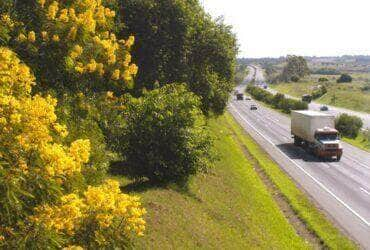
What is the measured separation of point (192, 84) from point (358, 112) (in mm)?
85001

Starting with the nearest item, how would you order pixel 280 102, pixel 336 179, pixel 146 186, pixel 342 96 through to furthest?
1. pixel 146 186
2. pixel 336 179
3. pixel 280 102
4. pixel 342 96

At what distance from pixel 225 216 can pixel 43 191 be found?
13460 millimetres

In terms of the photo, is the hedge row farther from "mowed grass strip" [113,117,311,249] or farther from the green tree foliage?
"mowed grass strip" [113,117,311,249]

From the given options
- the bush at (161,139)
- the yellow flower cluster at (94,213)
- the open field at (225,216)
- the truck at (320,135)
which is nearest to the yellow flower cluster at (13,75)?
the yellow flower cluster at (94,213)

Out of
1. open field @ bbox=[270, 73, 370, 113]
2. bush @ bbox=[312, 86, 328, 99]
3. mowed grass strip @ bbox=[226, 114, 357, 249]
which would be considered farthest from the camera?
bush @ bbox=[312, 86, 328, 99]

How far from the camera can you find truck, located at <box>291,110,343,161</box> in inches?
1758

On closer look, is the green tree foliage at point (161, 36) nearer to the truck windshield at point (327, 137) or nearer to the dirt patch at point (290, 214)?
the dirt patch at point (290, 214)

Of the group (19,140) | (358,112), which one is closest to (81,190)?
(19,140)

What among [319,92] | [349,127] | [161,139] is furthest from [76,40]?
[319,92]

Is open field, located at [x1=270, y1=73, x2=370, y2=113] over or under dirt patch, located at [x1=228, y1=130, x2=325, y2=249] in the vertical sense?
under

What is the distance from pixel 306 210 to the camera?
27266 millimetres

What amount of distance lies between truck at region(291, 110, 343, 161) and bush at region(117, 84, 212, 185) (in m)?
25.9

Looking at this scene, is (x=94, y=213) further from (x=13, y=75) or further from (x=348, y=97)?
(x=348, y=97)

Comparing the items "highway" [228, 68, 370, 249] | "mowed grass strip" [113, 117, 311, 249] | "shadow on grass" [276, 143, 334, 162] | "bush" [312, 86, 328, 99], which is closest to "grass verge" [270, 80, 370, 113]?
"bush" [312, 86, 328, 99]
